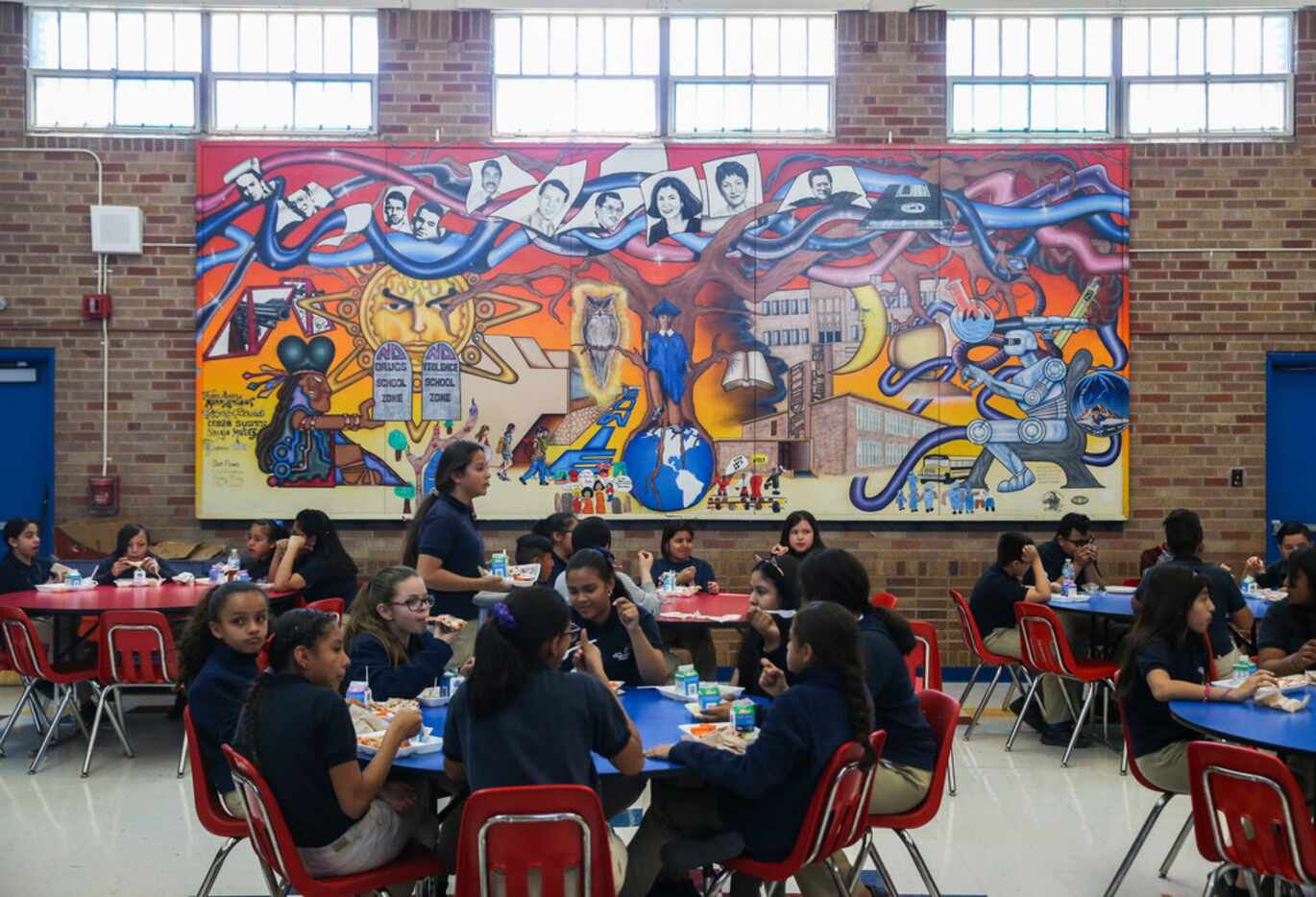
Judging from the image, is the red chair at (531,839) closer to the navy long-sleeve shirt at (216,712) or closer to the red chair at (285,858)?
the red chair at (285,858)

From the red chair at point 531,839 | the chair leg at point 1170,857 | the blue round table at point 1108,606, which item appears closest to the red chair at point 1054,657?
the blue round table at point 1108,606

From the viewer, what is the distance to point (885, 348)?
10.1 metres

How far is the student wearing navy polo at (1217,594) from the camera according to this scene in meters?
5.98

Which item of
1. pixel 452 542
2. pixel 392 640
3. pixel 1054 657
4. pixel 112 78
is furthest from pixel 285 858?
pixel 112 78

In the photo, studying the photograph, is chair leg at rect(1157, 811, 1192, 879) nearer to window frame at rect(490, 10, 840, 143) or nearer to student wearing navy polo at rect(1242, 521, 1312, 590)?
student wearing navy polo at rect(1242, 521, 1312, 590)

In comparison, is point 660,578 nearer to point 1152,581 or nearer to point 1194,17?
point 1152,581

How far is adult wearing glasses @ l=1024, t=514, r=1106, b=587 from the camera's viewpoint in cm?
899

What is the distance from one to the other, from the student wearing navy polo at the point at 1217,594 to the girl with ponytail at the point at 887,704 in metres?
1.49

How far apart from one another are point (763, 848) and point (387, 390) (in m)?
6.63

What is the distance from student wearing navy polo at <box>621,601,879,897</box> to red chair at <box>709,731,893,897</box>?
3cm

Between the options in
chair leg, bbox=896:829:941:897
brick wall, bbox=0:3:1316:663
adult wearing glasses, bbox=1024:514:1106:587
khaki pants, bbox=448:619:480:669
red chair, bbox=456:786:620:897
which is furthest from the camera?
brick wall, bbox=0:3:1316:663

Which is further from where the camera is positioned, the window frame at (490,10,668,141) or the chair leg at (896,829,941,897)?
the window frame at (490,10,668,141)

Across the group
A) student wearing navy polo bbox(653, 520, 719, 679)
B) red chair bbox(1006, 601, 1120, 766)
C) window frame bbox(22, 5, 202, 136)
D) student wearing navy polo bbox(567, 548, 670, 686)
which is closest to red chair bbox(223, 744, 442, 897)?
student wearing navy polo bbox(567, 548, 670, 686)

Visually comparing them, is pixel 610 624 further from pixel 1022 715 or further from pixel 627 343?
pixel 627 343
